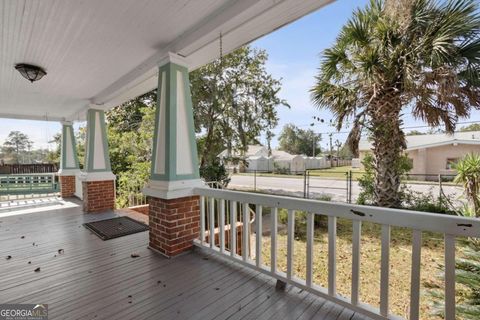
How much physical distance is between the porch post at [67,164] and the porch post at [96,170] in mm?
2399

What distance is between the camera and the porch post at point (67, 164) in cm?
688

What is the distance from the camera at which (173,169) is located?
2.73 meters

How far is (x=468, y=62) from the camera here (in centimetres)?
420

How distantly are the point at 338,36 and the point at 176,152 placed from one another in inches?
199

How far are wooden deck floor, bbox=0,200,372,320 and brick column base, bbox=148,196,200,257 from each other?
14cm

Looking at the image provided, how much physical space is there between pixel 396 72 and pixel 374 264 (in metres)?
4.00

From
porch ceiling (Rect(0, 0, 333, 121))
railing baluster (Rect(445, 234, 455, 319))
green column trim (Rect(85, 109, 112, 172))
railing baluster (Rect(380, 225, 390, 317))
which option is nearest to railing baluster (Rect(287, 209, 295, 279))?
railing baluster (Rect(380, 225, 390, 317))

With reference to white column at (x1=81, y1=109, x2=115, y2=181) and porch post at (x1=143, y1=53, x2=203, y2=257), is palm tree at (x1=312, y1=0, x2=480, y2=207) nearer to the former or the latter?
porch post at (x1=143, y1=53, x2=203, y2=257)

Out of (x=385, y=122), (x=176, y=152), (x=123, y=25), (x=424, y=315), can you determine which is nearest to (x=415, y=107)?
(x=385, y=122)

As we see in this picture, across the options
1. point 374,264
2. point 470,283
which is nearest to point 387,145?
point 374,264

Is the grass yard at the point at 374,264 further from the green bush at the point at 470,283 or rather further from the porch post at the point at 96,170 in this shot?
the porch post at the point at 96,170

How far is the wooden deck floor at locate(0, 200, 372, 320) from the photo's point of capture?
5.68 ft

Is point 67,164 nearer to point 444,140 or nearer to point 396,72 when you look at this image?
point 396,72

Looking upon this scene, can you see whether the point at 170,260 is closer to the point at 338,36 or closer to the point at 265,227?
the point at 265,227
